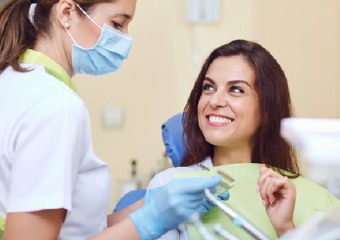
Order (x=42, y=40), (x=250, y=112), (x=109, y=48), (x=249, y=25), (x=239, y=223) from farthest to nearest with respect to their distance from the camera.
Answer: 1. (x=249, y=25)
2. (x=250, y=112)
3. (x=109, y=48)
4. (x=42, y=40)
5. (x=239, y=223)

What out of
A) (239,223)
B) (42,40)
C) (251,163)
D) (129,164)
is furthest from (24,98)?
(129,164)

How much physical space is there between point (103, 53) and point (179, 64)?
5.19ft

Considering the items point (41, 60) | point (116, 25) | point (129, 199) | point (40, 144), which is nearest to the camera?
point (40, 144)

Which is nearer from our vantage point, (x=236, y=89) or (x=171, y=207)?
(x=171, y=207)

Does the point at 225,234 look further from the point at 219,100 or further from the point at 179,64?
the point at 179,64

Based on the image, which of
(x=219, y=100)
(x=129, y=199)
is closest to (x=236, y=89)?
(x=219, y=100)

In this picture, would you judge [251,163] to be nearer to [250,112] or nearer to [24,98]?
[250,112]

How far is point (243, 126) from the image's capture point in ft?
5.44

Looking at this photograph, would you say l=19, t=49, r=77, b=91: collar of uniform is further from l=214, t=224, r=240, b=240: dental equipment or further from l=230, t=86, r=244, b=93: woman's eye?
l=230, t=86, r=244, b=93: woman's eye

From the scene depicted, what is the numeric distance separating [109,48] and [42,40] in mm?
209

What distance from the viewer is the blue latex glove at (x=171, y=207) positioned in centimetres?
110

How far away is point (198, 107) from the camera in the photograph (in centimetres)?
174

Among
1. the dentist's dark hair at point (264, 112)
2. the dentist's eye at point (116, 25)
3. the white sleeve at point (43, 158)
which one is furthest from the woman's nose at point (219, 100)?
the white sleeve at point (43, 158)

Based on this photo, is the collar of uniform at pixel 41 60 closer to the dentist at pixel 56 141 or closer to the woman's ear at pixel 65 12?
the dentist at pixel 56 141
